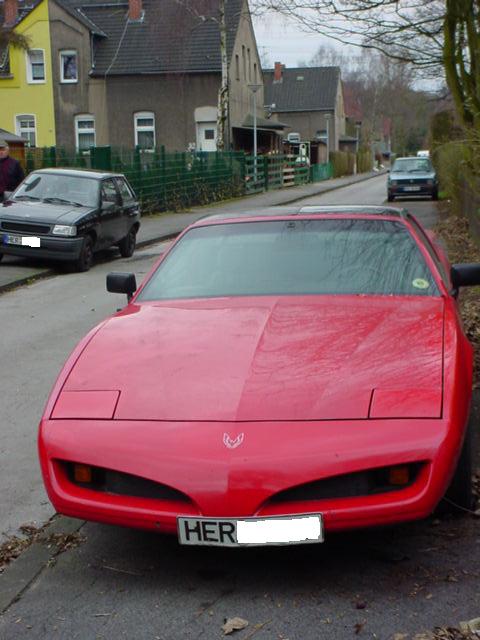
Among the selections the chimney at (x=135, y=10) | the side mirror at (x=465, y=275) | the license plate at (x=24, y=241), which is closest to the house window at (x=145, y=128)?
the chimney at (x=135, y=10)

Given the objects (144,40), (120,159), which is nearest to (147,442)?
(120,159)

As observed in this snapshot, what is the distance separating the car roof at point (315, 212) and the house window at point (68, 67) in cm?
4627

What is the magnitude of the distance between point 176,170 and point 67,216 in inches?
667

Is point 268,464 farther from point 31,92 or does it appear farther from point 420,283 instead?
point 31,92

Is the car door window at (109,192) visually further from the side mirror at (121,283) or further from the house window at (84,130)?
the house window at (84,130)

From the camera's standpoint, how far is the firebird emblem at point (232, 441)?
3.65 meters

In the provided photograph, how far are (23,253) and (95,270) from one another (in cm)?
127

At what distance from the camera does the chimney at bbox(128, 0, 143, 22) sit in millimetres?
50531

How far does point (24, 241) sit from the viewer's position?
608 inches

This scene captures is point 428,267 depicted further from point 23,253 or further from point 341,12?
point 23,253

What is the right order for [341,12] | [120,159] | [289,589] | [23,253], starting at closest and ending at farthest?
1. [289,589]
2. [341,12]
3. [23,253]
4. [120,159]

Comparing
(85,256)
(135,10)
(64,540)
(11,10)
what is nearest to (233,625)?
(64,540)

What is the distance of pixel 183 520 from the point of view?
3.59 meters

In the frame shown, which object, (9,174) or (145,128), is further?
(145,128)
